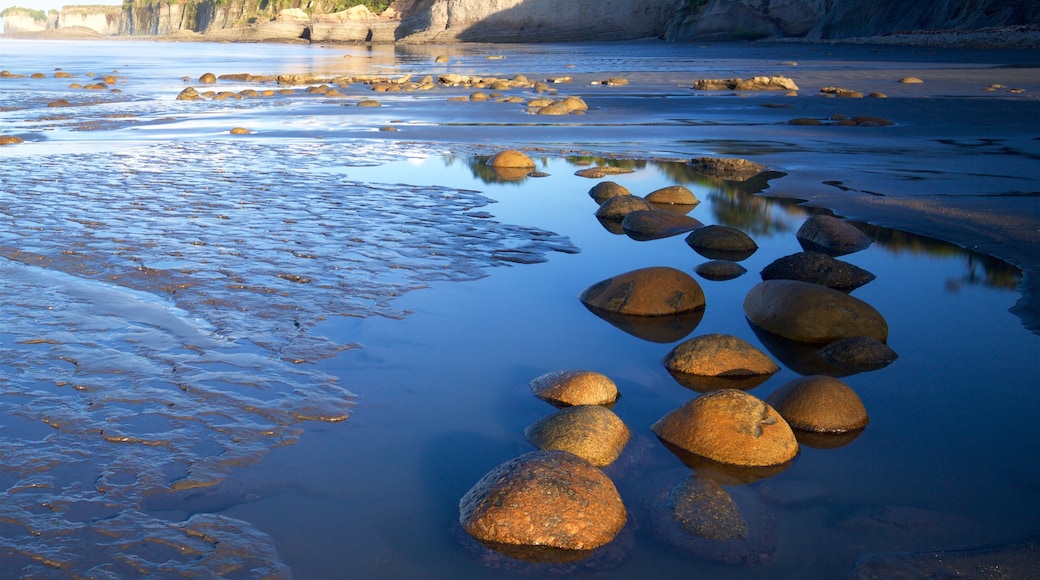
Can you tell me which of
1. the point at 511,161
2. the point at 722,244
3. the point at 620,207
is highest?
the point at 511,161

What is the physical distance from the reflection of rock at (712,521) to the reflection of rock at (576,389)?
0.71 m

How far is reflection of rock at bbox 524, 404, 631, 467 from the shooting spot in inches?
130

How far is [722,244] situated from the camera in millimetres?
6551

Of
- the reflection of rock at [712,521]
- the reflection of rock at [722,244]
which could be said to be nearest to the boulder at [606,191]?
the reflection of rock at [722,244]

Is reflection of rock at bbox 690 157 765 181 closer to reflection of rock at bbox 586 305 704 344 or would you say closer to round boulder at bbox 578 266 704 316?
round boulder at bbox 578 266 704 316

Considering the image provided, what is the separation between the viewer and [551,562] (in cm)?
272

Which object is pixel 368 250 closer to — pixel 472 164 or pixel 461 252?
pixel 461 252

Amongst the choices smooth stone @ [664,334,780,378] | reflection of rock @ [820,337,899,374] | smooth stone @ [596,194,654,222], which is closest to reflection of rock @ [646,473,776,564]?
smooth stone @ [664,334,780,378]

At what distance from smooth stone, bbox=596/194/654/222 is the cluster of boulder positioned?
1667mm

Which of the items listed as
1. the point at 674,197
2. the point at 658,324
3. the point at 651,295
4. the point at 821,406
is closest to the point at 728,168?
the point at 674,197

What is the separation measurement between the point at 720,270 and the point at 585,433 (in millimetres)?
2834

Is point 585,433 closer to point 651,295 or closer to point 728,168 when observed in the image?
point 651,295

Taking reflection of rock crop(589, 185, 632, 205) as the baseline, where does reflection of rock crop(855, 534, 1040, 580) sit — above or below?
below

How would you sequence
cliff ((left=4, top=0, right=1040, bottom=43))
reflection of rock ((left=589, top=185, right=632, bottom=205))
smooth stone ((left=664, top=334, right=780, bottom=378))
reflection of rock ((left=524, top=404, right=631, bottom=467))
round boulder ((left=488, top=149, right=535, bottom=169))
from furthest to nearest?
cliff ((left=4, top=0, right=1040, bottom=43)) → round boulder ((left=488, top=149, right=535, bottom=169)) → reflection of rock ((left=589, top=185, right=632, bottom=205)) → smooth stone ((left=664, top=334, right=780, bottom=378)) → reflection of rock ((left=524, top=404, right=631, bottom=467))
